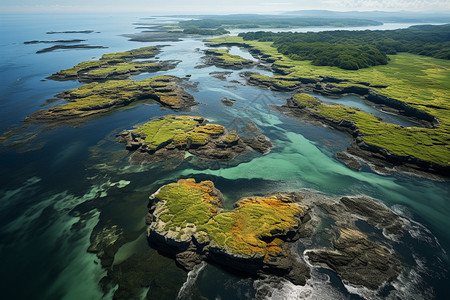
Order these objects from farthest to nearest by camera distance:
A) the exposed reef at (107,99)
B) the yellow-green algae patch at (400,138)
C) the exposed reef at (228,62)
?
1. the exposed reef at (228,62)
2. the exposed reef at (107,99)
3. the yellow-green algae patch at (400,138)

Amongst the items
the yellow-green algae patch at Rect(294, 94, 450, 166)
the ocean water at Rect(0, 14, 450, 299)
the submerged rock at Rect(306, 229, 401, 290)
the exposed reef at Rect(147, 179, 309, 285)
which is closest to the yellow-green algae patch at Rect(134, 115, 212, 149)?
the ocean water at Rect(0, 14, 450, 299)

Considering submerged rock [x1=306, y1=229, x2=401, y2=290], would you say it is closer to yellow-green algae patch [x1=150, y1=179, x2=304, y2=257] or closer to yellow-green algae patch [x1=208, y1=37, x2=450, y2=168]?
yellow-green algae patch [x1=150, y1=179, x2=304, y2=257]

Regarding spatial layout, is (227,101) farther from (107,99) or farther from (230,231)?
(230,231)

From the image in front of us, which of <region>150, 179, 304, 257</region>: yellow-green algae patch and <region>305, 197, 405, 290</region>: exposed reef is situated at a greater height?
<region>150, 179, 304, 257</region>: yellow-green algae patch

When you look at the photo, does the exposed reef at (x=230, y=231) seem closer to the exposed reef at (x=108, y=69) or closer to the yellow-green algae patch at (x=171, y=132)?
the yellow-green algae patch at (x=171, y=132)

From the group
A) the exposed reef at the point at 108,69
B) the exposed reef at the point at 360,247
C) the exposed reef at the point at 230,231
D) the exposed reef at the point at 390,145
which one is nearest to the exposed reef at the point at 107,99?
the exposed reef at the point at 108,69
